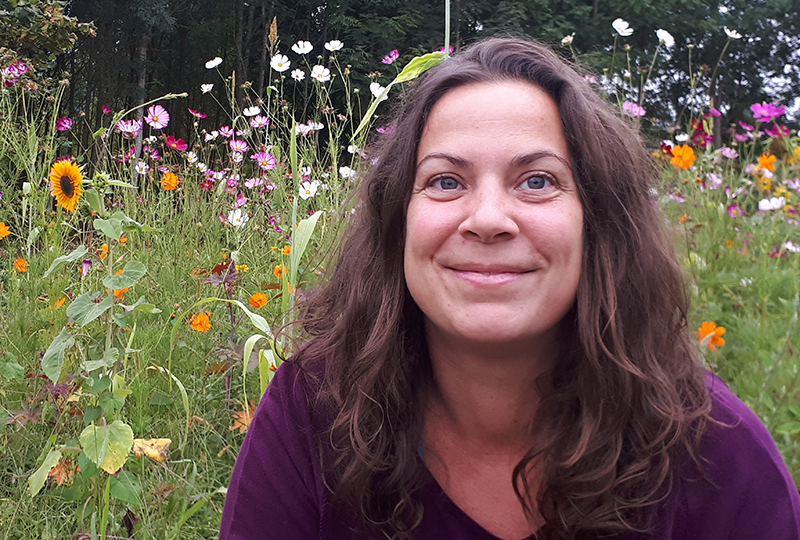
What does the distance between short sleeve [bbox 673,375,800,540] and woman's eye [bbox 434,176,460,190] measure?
0.54 meters

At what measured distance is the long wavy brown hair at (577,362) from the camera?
102cm

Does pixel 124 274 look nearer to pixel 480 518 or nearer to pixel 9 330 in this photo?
pixel 480 518

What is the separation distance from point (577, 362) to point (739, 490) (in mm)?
298

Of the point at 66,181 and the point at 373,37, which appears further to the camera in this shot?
the point at 373,37

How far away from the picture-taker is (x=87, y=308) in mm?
1162

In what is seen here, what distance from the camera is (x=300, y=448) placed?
1.11m

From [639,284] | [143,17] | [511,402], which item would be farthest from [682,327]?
[143,17]

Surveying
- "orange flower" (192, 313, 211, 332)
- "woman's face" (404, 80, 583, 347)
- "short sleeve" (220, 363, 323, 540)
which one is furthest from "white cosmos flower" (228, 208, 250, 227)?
"woman's face" (404, 80, 583, 347)

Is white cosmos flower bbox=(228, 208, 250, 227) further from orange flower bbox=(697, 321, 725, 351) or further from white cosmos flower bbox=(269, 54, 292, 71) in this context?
orange flower bbox=(697, 321, 725, 351)

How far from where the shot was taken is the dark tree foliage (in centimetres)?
1038

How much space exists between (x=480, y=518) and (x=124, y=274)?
73 centimetres

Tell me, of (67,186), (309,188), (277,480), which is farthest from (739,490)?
(309,188)

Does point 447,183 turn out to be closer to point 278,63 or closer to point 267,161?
point 267,161

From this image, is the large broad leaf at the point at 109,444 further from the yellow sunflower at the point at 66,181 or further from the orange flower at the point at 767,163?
the orange flower at the point at 767,163
